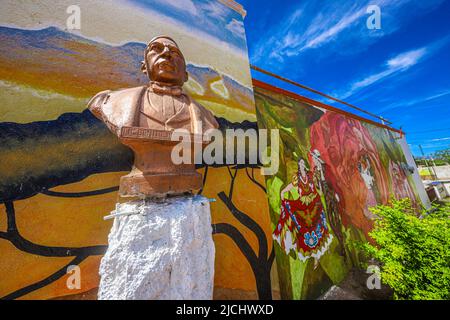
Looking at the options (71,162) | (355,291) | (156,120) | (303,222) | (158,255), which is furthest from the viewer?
(355,291)

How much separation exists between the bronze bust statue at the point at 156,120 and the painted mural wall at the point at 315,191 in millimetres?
1668

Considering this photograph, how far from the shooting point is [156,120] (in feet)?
3.47

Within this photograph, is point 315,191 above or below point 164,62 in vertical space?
below

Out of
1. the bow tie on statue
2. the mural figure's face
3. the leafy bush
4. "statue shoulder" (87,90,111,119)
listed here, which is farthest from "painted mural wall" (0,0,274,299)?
the leafy bush

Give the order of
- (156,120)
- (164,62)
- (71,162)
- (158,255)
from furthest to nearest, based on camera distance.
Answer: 1. (71,162)
2. (164,62)
3. (156,120)
4. (158,255)

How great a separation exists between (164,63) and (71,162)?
39.3 inches

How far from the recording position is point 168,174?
3.26 feet

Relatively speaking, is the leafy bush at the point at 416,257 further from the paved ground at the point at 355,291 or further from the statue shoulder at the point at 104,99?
the statue shoulder at the point at 104,99

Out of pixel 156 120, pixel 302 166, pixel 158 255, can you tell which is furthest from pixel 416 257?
pixel 156 120

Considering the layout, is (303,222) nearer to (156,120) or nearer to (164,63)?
(156,120)

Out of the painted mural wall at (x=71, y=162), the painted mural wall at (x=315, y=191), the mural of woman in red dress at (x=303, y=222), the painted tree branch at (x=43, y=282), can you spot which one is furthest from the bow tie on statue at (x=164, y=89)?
the mural of woman in red dress at (x=303, y=222)

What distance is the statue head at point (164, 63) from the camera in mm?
1174

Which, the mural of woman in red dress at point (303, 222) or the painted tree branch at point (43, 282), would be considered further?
the mural of woman in red dress at point (303, 222)

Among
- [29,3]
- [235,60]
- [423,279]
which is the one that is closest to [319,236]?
[423,279]
